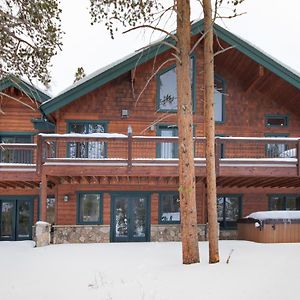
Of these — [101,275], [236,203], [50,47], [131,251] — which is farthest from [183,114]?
[236,203]

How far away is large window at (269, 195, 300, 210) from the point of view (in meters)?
20.2

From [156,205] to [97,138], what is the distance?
471 centimetres

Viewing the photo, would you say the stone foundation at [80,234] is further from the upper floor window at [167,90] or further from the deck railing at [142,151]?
the upper floor window at [167,90]

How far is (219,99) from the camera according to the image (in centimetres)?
1995

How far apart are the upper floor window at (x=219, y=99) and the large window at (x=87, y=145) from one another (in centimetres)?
515

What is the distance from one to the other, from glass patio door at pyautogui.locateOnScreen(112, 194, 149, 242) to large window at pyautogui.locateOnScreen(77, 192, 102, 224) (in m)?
0.65

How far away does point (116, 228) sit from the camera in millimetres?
18922

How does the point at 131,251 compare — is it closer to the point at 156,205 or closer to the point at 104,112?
the point at 156,205

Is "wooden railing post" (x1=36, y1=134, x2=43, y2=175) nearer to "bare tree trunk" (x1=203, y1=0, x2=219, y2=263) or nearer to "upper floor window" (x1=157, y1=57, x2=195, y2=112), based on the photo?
"upper floor window" (x1=157, y1=57, x2=195, y2=112)

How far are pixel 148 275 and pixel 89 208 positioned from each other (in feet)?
29.7

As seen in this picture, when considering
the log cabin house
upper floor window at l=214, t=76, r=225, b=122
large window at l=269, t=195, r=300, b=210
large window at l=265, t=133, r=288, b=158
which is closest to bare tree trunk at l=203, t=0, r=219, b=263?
the log cabin house

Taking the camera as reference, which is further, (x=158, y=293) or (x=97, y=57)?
(x=97, y=57)

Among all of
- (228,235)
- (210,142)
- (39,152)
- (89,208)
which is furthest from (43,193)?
(228,235)

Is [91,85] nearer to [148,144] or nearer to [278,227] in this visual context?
[148,144]
